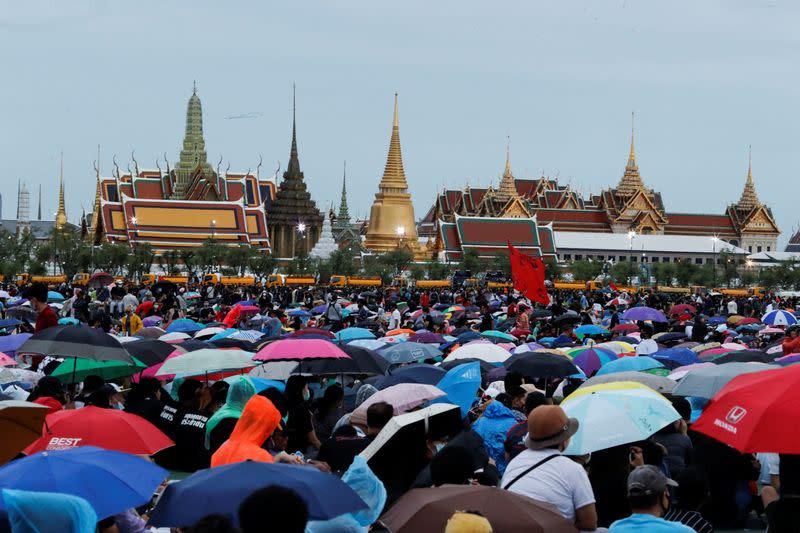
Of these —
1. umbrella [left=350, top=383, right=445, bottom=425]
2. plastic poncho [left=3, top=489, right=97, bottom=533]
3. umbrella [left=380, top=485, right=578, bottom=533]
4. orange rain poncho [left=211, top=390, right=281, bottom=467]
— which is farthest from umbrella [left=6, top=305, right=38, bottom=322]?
plastic poncho [left=3, top=489, right=97, bottom=533]

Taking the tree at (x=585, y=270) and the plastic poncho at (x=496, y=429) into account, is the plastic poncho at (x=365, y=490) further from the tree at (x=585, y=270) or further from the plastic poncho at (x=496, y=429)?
the tree at (x=585, y=270)

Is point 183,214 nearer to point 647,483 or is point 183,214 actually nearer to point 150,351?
point 150,351

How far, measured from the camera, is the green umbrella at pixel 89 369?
34.9 ft

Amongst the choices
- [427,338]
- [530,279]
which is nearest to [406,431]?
[427,338]

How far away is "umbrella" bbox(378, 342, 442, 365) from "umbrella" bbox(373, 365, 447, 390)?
2595 mm

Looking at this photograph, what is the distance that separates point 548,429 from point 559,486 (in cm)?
27

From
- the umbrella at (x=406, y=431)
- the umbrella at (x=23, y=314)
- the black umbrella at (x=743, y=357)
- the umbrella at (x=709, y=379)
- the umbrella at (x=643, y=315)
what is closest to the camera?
the umbrella at (x=406, y=431)

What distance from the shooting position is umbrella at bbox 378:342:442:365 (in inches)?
505

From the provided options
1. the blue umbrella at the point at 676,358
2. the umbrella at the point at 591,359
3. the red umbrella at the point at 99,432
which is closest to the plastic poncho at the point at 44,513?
the red umbrella at the point at 99,432

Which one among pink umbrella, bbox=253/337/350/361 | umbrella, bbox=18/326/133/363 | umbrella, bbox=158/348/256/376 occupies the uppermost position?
umbrella, bbox=18/326/133/363

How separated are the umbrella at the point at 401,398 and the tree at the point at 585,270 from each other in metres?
63.9

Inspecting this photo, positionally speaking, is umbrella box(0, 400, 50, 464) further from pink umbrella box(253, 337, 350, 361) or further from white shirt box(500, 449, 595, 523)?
pink umbrella box(253, 337, 350, 361)

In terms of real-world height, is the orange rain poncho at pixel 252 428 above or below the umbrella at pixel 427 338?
above

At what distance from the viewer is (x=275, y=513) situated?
4.12 meters
